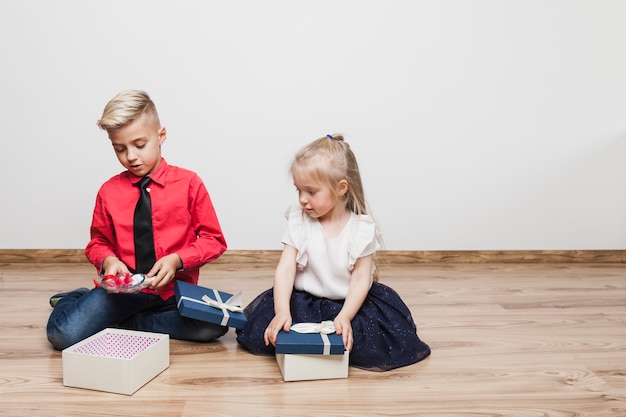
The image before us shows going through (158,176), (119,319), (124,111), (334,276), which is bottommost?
(119,319)

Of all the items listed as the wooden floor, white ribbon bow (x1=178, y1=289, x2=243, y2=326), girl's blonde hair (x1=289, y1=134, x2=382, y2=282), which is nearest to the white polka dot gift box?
the wooden floor

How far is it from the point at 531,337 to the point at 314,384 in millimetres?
586

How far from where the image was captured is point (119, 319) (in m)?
1.50

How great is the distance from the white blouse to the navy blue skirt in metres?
0.04

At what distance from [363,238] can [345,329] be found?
208mm

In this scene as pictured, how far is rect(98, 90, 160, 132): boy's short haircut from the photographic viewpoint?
1.39 m

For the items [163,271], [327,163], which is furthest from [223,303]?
[327,163]

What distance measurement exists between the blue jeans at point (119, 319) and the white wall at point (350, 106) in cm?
79

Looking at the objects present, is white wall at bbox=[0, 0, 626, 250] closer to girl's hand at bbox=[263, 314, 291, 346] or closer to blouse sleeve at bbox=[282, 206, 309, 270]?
blouse sleeve at bbox=[282, 206, 309, 270]

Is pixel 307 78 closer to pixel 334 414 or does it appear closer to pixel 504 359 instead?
pixel 504 359

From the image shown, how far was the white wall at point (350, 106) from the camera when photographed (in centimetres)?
218

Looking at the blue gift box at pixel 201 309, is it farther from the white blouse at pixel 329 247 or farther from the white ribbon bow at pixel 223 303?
the white blouse at pixel 329 247

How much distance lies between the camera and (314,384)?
4.08 ft

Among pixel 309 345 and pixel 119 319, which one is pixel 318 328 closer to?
pixel 309 345
